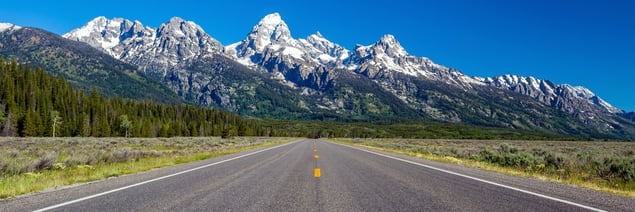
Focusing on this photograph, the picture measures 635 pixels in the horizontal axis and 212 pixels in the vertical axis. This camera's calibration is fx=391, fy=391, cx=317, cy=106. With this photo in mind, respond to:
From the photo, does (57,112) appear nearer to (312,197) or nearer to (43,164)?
(43,164)

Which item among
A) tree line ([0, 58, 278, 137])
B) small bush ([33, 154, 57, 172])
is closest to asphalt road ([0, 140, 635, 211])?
small bush ([33, 154, 57, 172])

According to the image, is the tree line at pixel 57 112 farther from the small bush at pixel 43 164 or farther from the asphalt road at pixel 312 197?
the asphalt road at pixel 312 197

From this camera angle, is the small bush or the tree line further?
the tree line

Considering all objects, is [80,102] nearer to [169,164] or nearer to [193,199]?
[169,164]

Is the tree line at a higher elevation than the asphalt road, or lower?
higher

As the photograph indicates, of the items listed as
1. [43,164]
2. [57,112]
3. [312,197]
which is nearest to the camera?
[312,197]

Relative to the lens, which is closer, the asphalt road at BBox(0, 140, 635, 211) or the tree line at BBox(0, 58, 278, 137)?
Answer: the asphalt road at BBox(0, 140, 635, 211)

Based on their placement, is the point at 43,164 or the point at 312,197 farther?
Result: the point at 43,164

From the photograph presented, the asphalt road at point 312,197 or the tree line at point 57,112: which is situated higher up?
the tree line at point 57,112

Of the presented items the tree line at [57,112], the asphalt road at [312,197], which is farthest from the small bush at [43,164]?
the tree line at [57,112]

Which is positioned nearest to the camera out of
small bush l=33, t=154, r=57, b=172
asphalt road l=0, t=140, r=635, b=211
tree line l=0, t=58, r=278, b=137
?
asphalt road l=0, t=140, r=635, b=211

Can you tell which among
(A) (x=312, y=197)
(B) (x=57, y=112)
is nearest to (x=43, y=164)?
(A) (x=312, y=197)

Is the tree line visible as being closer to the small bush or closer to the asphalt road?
the small bush

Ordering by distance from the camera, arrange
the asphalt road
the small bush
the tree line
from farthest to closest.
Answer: the tree line
the small bush
the asphalt road
